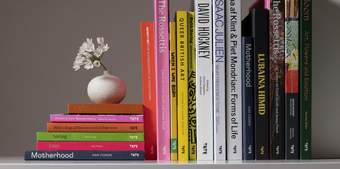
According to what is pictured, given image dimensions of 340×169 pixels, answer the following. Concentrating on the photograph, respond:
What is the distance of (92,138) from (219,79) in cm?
27

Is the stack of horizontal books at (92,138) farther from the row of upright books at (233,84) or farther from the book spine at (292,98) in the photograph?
the book spine at (292,98)

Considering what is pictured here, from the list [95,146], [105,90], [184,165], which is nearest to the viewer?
[184,165]

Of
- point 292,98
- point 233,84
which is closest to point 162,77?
point 233,84

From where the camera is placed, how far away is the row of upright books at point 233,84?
111 cm

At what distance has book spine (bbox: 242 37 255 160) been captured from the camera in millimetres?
1116

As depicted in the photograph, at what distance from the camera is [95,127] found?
1152 millimetres

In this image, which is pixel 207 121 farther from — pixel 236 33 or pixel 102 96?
pixel 102 96

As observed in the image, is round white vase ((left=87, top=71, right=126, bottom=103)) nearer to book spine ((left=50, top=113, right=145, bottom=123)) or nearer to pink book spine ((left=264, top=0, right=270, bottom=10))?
book spine ((left=50, top=113, right=145, bottom=123))

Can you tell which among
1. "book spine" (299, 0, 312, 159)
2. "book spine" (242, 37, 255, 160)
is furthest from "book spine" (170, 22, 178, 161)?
"book spine" (299, 0, 312, 159)

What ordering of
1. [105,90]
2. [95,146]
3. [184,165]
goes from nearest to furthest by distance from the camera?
[184,165], [95,146], [105,90]

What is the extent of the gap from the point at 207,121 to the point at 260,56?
0.16 m

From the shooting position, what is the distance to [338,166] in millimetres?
1044

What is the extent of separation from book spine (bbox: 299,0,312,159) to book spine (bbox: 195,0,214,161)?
0.57ft

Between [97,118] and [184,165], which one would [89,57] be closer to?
[97,118]
